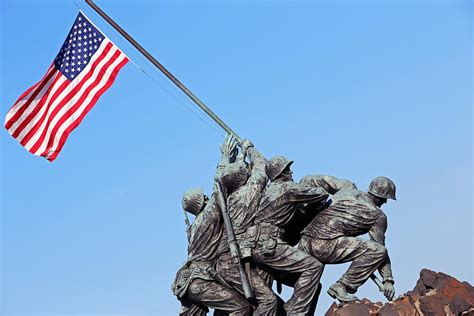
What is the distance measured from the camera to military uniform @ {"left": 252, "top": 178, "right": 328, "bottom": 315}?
18141mm

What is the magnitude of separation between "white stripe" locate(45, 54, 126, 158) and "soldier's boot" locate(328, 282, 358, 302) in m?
5.35

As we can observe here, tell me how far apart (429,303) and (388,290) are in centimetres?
109

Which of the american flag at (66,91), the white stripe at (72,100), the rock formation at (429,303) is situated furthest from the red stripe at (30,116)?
the rock formation at (429,303)

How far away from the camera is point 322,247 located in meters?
18.5

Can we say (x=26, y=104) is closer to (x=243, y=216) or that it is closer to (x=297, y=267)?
(x=243, y=216)

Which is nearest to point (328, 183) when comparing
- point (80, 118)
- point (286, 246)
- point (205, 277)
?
point (286, 246)

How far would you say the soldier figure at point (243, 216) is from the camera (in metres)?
18.3

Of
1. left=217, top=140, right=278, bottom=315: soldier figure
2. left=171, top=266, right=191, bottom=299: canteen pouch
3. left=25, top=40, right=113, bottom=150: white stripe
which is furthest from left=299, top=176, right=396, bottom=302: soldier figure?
left=25, top=40, right=113, bottom=150: white stripe

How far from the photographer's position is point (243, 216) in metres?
18.7

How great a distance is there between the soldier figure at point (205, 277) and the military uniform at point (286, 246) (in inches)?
26.8

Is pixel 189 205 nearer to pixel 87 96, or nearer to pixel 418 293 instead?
pixel 87 96

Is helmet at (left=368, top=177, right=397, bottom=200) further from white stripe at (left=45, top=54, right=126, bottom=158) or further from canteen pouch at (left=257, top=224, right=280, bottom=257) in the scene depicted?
white stripe at (left=45, top=54, right=126, bottom=158)

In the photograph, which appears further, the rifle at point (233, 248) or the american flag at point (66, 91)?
the american flag at point (66, 91)

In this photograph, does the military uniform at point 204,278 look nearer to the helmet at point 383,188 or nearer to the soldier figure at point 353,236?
the soldier figure at point 353,236
